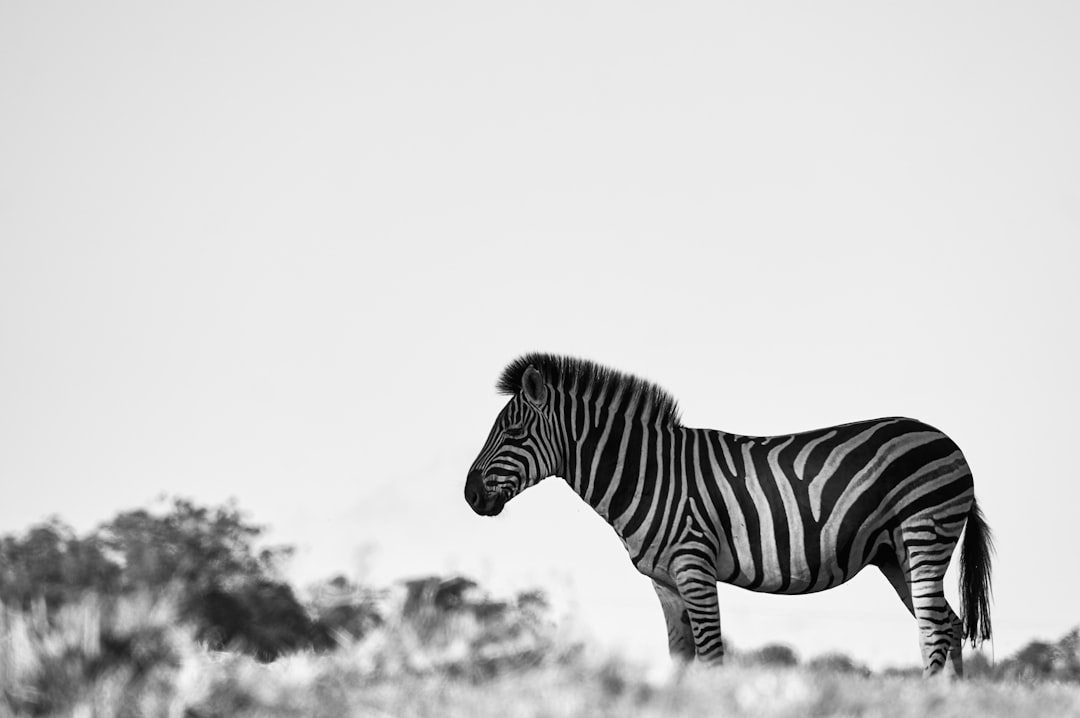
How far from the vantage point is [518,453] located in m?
13.2

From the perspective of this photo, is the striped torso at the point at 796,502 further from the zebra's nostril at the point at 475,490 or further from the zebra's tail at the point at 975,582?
the zebra's nostril at the point at 475,490

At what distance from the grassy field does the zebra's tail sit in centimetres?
525

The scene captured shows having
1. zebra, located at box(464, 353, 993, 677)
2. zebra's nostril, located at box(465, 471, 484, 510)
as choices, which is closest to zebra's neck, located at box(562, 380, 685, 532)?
zebra, located at box(464, 353, 993, 677)

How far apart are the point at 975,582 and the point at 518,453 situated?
4.73m

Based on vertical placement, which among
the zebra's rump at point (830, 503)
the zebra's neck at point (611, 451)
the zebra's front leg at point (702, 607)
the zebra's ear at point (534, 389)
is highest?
the zebra's ear at point (534, 389)

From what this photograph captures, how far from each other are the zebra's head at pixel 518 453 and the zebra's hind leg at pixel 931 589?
3490 mm

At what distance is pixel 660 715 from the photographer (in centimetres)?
631

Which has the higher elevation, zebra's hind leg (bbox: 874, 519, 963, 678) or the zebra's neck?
the zebra's neck

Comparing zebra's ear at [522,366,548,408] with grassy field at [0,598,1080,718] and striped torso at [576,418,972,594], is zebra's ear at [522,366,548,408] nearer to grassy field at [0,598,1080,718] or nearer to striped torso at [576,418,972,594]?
striped torso at [576,418,972,594]

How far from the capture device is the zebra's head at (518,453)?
43.4ft

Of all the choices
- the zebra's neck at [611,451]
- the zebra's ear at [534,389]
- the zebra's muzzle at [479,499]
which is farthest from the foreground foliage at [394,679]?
the zebra's ear at [534,389]

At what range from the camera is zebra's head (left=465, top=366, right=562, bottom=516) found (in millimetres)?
13219

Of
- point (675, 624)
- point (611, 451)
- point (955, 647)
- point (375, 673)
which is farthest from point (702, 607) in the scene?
point (375, 673)

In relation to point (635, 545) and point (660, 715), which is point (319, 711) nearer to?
point (660, 715)
